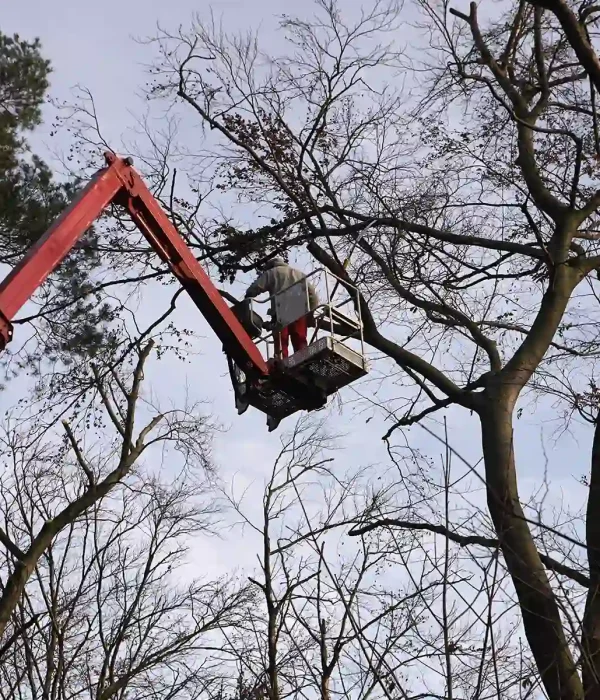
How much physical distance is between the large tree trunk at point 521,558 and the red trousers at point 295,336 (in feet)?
5.70

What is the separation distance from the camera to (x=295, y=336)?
9812 millimetres

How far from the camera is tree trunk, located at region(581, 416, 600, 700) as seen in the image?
309 inches

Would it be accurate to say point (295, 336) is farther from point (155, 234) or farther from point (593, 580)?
point (593, 580)

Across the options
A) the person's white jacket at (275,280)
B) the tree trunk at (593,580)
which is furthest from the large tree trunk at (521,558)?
the person's white jacket at (275,280)

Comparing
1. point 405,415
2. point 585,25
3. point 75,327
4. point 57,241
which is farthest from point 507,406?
point 75,327

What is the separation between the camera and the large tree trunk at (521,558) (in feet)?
25.2

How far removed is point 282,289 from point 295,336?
17.3 inches

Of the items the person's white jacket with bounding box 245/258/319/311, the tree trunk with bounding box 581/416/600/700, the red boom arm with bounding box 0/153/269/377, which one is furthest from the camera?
the person's white jacket with bounding box 245/258/319/311

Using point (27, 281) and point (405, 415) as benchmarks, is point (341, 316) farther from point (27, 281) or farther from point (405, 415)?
point (27, 281)

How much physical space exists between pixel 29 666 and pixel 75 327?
13.9 ft

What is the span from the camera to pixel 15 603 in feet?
44.4

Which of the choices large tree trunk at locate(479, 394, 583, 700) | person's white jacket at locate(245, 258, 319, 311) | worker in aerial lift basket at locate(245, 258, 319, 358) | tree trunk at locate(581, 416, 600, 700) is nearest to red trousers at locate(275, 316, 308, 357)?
worker in aerial lift basket at locate(245, 258, 319, 358)

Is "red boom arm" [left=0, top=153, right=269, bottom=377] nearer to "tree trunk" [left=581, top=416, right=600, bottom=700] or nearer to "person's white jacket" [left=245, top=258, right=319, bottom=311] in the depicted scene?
"person's white jacket" [left=245, top=258, right=319, bottom=311]

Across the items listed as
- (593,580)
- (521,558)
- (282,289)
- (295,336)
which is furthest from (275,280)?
(593,580)
